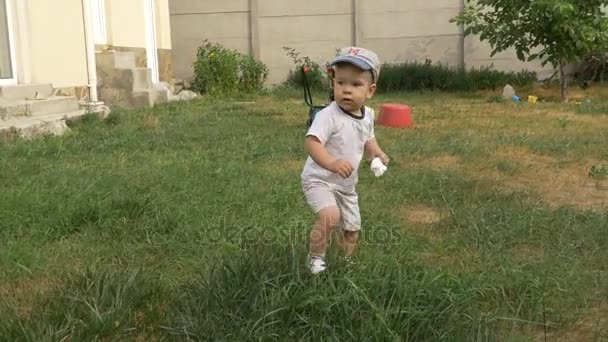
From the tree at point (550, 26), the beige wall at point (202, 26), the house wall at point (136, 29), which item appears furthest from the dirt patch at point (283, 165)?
the beige wall at point (202, 26)

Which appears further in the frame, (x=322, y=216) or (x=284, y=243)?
(x=284, y=243)

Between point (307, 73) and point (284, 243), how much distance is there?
10679 mm

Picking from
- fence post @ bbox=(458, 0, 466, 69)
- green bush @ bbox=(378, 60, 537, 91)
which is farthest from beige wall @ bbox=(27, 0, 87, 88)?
fence post @ bbox=(458, 0, 466, 69)

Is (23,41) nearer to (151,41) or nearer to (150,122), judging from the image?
(150,122)

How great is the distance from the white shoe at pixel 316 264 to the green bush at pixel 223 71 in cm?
1022

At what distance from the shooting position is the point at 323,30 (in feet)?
44.1

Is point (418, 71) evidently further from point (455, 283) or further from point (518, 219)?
point (455, 283)

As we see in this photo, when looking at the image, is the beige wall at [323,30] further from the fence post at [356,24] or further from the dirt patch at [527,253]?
the dirt patch at [527,253]

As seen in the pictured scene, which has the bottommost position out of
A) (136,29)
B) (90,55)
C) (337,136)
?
(337,136)

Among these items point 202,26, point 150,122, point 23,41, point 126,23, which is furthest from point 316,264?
point 202,26

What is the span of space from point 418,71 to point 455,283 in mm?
10756

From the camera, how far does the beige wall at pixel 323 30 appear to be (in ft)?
42.6

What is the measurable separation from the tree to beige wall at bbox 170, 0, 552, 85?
2.92 metres

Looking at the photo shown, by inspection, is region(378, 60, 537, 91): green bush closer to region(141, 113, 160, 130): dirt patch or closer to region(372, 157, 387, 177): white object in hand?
region(141, 113, 160, 130): dirt patch
